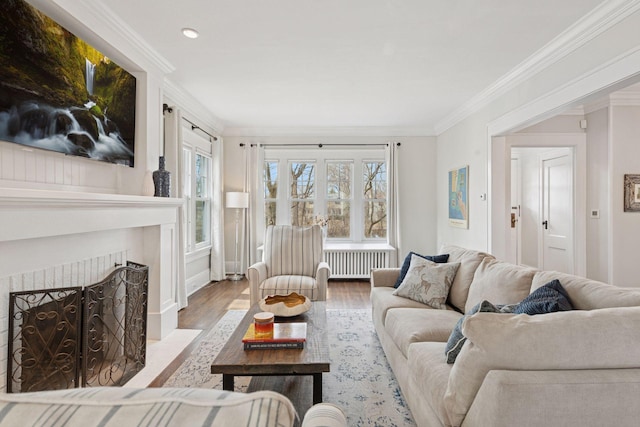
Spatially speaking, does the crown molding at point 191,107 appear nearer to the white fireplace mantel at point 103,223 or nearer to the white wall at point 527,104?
the white fireplace mantel at point 103,223

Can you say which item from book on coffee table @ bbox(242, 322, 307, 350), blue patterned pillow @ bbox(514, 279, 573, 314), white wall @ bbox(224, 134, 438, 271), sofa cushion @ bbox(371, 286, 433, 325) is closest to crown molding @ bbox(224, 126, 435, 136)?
white wall @ bbox(224, 134, 438, 271)

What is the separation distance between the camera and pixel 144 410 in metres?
0.48

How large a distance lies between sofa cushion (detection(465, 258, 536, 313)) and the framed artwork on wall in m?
2.32

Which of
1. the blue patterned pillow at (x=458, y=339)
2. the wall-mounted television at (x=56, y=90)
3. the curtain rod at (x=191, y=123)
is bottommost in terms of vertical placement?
the blue patterned pillow at (x=458, y=339)

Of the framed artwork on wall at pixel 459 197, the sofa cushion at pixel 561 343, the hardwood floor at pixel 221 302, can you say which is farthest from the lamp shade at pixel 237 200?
the sofa cushion at pixel 561 343

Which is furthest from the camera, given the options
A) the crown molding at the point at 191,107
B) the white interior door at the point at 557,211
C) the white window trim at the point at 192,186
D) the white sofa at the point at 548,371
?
the white interior door at the point at 557,211

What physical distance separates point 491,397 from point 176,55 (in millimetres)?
3359

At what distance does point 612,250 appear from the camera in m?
4.09

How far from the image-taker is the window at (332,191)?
6023 mm

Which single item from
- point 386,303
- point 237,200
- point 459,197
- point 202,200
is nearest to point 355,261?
point 459,197

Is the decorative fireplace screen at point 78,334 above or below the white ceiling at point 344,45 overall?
below

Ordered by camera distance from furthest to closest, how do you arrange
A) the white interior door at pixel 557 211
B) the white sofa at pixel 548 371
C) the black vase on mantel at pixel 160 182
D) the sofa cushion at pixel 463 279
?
the white interior door at pixel 557 211 → the black vase on mantel at pixel 160 182 → the sofa cushion at pixel 463 279 → the white sofa at pixel 548 371

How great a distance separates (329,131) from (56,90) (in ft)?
13.9

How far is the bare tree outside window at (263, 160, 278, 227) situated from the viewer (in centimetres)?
602
